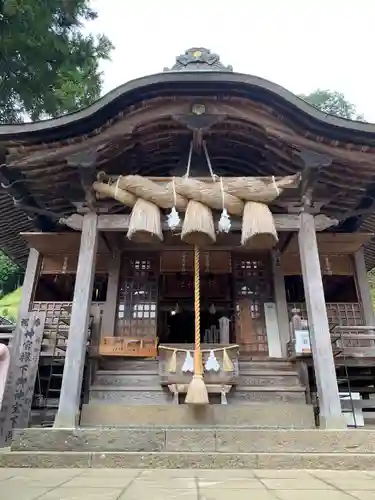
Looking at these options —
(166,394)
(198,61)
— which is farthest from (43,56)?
(166,394)

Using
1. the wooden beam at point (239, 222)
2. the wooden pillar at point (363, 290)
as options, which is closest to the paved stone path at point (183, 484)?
the wooden beam at point (239, 222)

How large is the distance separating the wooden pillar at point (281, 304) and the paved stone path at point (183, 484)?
3.72 meters

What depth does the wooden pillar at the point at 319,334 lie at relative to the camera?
4754 mm

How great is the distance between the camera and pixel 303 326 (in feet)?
21.7

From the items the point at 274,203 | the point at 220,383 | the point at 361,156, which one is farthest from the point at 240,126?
the point at 220,383

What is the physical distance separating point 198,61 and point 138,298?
454 centimetres

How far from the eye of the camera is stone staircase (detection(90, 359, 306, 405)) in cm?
633

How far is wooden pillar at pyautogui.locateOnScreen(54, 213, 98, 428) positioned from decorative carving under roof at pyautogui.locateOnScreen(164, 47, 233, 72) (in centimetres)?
297

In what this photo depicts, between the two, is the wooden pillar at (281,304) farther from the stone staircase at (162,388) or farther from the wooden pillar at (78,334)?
the wooden pillar at (78,334)

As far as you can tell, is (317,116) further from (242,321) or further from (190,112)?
(242,321)

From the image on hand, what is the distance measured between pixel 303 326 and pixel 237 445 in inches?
113

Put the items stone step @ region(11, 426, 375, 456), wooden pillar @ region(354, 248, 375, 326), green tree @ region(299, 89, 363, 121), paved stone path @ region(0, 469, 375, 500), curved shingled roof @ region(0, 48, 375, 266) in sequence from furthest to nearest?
1. green tree @ region(299, 89, 363, 121)
2. wooden pillar @ region(354, 248, 375, 326)
3. curved shingled roof @ region(0, 48, 375, 266)
4. stone step @ region(11, 426, 375, 456)
5. paved stone path @ region(0, 469, 375, 500)

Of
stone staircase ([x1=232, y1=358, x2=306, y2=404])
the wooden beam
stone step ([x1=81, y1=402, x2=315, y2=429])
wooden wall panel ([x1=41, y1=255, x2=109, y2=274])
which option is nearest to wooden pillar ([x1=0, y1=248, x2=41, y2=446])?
wooden wall panel ([x1=41, y1=255, x2=109, y2=274])

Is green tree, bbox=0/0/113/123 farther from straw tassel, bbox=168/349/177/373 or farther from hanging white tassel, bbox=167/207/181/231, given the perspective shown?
straw tassel, bbox=168/349/177/373
